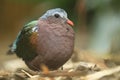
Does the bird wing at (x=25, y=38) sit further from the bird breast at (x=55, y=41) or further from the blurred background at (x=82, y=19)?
the blurred background at (x=82, y=19)

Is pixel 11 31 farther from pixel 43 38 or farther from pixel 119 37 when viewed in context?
pixel 43 38

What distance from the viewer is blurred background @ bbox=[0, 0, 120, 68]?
26.5 ft

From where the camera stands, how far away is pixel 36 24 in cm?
556

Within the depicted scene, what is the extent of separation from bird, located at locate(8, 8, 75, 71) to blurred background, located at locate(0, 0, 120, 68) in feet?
4.07

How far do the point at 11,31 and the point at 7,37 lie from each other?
354 millimetres

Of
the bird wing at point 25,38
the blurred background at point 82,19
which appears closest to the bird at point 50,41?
the bird wing at point 25,38

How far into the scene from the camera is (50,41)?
5.36 metres

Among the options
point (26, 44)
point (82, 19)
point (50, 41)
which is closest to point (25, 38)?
point (26, 44)

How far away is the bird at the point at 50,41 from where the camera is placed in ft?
17.5

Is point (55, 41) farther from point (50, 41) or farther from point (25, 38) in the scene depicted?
point (25, 38)

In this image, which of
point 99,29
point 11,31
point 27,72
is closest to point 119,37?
point 99,29

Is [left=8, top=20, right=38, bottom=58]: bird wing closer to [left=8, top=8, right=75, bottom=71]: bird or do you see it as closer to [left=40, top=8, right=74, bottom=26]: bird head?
[left=8, top=8, right=75, bottom=71]: bird

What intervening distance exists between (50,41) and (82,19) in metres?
3.83

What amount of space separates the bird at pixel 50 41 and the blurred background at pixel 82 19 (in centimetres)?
124
